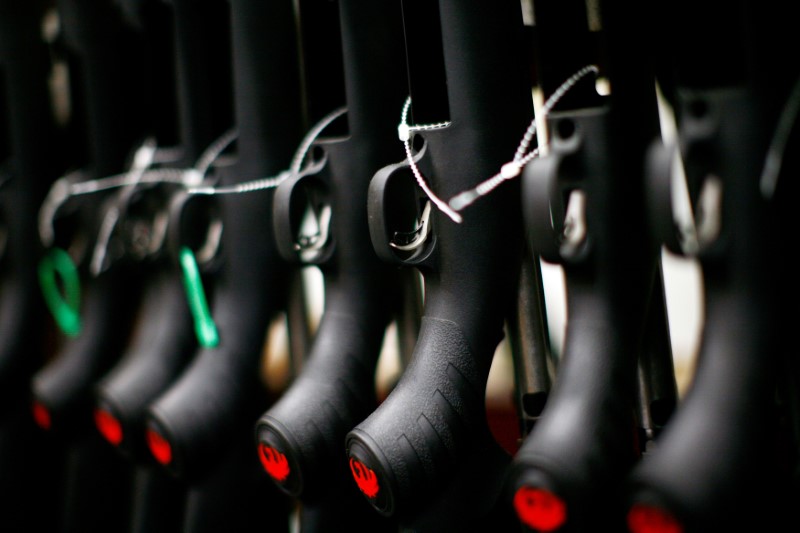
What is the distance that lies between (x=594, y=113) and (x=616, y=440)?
21 cm

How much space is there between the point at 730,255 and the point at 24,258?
92cm

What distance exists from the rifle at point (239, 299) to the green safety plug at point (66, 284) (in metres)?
0.26

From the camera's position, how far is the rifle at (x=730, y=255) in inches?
17.7

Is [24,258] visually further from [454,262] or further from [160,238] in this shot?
[454,262]

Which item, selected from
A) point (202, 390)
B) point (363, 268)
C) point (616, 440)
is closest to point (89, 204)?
point (202, 390)

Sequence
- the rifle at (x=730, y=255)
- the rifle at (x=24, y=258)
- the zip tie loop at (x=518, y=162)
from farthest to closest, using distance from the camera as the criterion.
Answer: the rifle at (x=24, y=258)
the zip tie loop at (x=518, y=162)
the rifle at (x=730, y=255)

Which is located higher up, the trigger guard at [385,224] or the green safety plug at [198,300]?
the trigger guard at [385,224]

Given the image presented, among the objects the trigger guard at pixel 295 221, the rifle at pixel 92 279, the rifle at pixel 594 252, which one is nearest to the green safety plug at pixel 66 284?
the rifle at pixel 92 279

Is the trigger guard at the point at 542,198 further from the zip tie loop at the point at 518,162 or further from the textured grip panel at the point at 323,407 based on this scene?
the textured grip panel at the point at 323,407

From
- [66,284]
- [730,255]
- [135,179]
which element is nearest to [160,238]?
[135,179]

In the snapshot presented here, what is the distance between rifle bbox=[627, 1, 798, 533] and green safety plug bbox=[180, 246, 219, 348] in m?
0.46

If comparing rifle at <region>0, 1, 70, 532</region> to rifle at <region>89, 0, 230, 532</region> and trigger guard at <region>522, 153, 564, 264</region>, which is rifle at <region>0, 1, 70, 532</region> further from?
trigger guard at <region>522, 153, 564, 264</region>

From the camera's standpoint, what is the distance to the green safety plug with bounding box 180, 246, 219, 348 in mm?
782

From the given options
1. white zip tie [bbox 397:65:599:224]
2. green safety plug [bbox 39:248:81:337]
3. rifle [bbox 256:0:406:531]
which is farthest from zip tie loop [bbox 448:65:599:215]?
green safety plug [bbox 39:248:81:337]
